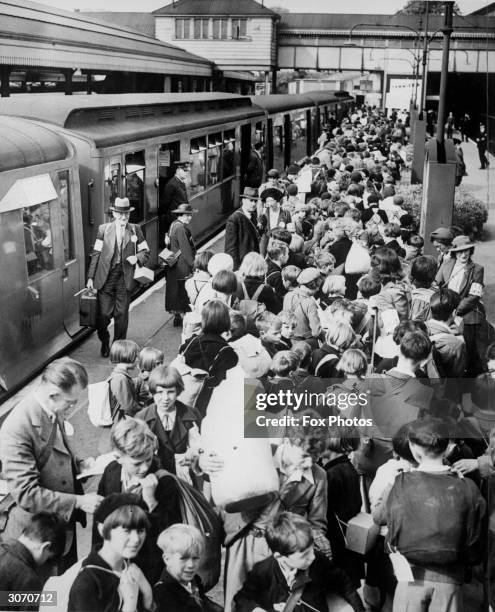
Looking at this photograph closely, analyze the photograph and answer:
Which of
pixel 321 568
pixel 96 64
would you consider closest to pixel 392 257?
pixel 321 568

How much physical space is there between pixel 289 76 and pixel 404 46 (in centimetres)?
3034

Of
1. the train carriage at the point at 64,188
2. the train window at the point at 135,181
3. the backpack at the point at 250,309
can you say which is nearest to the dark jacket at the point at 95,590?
the backpack at the point at 250,309

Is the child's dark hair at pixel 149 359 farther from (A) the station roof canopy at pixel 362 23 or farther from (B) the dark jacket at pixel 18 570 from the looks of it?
(A) the station roof canopy at pixel 362 23

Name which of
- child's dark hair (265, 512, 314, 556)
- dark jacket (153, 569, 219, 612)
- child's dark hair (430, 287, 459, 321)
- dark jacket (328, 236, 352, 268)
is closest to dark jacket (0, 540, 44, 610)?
dark jacket (153, 569, 219, 612)

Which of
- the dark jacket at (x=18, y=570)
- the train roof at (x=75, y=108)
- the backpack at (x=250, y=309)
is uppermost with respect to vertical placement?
the train roof at (x=75, y=108)

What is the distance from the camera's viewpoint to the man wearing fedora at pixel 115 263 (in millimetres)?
7465

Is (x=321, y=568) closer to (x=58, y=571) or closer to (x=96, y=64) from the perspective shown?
(x=58, y=571)

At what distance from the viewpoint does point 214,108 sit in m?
15.0

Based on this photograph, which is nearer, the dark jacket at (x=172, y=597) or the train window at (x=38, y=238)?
the dark jacket at (x=172, y=597)

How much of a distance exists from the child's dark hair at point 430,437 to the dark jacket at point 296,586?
666 millimetres

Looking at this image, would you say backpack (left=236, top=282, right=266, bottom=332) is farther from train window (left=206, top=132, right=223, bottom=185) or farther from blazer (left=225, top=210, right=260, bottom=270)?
train window (left=206, top=132, right=223, bottom=185)

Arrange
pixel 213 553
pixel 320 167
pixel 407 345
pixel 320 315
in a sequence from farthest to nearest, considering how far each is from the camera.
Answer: pixel 320 167, pixel 320 315, pixel 407 345, pixel 213 553

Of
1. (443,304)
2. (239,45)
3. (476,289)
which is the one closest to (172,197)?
(476,289)

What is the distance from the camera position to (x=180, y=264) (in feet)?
29.4
